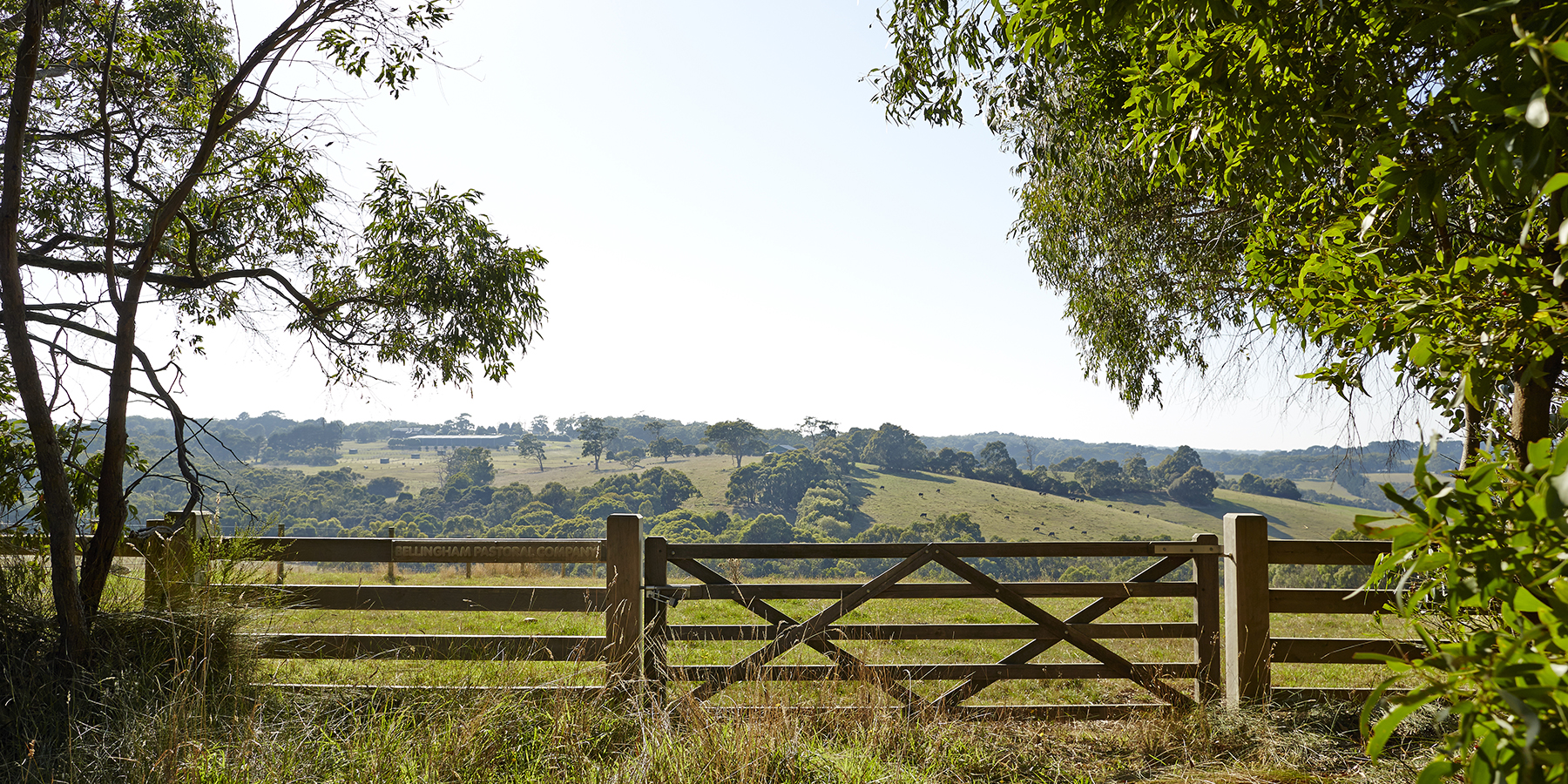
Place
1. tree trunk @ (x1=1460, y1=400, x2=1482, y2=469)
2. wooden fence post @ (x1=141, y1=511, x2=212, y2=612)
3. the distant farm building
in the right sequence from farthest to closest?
1. the distant farm building
2. tree trunk @ (x1=1460, y1=400, x2=1482, y2=469)
3. wooden fence post @ (x1=141, y1=511, x2=212, y2=612)

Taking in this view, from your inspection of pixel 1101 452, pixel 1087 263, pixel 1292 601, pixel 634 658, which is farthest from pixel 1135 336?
pixel 1101 452

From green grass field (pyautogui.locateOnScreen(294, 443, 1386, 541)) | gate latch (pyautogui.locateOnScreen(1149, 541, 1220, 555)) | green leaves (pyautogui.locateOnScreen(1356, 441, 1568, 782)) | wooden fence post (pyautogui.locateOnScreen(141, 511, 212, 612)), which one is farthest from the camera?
green grass field (pyautogui.locateOnScreen(294, 443, 1386, 541))

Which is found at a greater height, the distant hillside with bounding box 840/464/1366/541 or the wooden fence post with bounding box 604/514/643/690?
the wooden fence post with bounding box 604/514/643/690

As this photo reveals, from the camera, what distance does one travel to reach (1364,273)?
2.35 m

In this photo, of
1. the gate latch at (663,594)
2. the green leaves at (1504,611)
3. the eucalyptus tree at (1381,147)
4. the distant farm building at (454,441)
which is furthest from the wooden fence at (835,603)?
the distant farm building at (454,441)

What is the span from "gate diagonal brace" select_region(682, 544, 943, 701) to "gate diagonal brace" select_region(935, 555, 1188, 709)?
788mm

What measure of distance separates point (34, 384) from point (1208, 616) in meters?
7.15

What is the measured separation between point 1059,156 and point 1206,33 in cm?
611

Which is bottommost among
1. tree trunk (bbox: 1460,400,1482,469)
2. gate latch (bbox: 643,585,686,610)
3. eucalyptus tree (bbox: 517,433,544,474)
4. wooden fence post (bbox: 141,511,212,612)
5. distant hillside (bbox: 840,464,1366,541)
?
distant hillside (bbox: 840,464,1366,541)

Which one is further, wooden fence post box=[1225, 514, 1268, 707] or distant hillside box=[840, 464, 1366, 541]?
A: distant hillside box=[840, 464, 1366, 541]

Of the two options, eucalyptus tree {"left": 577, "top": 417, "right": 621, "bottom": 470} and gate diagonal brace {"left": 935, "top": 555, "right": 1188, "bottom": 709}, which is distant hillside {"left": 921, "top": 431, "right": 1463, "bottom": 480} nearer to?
eucalyptus tree {"left": 577, "top": 417, "right": 621, "bottom": 470}

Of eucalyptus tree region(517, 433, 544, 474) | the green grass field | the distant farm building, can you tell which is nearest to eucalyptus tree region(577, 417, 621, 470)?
the green grass field

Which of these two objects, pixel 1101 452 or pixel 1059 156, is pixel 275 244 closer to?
pixel 1059 156

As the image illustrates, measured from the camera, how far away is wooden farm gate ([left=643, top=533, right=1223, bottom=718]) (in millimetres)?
4957
